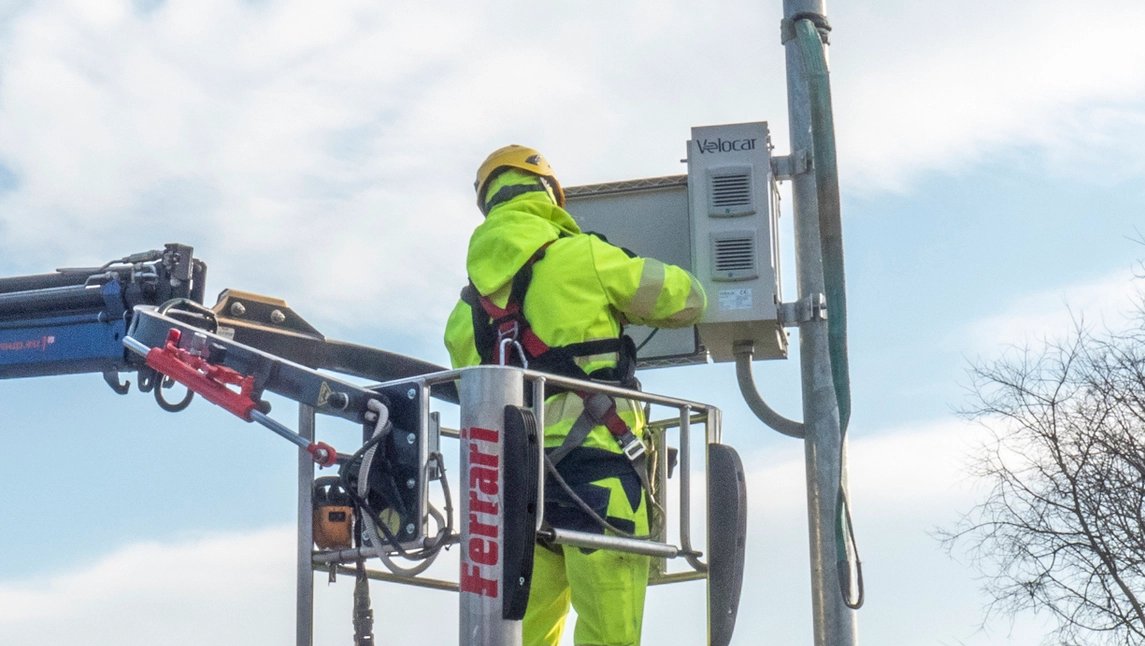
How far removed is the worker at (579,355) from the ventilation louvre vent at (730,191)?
1.81 meters

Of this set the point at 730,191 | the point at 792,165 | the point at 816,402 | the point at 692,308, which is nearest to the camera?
the point at 692,308

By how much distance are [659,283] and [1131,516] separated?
72.2ft

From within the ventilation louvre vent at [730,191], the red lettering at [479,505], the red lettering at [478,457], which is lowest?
the red lettering at [479,505]

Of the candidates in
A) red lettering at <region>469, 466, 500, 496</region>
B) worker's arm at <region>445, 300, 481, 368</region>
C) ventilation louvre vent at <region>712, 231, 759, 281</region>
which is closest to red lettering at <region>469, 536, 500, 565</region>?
red lettering at <region>469, 466, 500, 496</region>

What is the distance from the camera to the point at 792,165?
7.04 m

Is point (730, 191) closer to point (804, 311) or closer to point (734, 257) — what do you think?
point (734, 257)

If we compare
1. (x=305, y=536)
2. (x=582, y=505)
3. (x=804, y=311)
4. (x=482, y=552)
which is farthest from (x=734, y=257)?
(x=482, y=552)

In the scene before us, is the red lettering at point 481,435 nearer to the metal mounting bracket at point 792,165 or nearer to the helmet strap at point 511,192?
the helmet strap at point 511,192

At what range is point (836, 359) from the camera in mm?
5398

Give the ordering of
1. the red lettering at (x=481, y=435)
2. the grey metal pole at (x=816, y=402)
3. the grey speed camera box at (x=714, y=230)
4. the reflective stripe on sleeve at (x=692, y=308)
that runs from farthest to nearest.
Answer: the grey speed camera box at (x=714, y=230) < the grey metal pole at (x=816, y=402) < the reflective stripe on sleeve at (x=692, y=308) < the red lettering at (x=481, y=435)

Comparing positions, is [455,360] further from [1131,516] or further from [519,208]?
[1131,516]

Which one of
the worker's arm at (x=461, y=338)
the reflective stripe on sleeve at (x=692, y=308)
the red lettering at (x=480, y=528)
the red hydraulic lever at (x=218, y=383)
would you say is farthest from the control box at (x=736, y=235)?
the red lettering at (x=480, y=528)

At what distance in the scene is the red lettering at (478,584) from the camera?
13.5ft

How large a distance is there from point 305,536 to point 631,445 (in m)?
1.16
